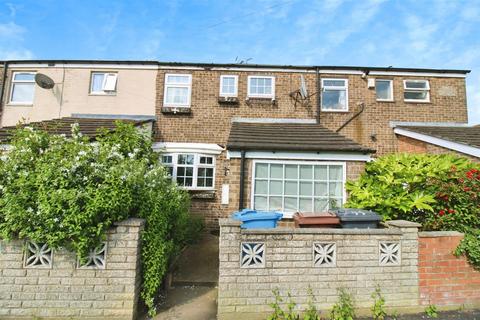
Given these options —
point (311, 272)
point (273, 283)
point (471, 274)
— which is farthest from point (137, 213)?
point (471, 274)

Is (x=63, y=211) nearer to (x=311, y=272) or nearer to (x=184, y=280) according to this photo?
(x=184, y=280)

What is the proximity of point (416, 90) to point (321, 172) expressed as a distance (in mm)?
7467

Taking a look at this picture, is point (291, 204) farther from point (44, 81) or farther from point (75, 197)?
point (44, 81)

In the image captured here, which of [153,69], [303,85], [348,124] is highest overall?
[153,69]

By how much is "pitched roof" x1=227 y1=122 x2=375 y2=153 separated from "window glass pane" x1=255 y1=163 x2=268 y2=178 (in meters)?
0.44

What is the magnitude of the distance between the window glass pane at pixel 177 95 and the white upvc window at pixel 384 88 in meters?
8.17

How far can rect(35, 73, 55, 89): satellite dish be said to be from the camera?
972 cm

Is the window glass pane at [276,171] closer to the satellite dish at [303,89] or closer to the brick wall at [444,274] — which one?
the brick wall at [444,274]

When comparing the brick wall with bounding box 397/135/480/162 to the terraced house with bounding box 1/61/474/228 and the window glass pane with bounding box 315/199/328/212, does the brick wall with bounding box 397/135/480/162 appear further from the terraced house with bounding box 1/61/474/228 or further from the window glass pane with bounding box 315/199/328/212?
the window glass pane with bounding box 315/199/328/212

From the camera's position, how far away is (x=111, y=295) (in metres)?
3.60

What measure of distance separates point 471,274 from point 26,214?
6.85 m

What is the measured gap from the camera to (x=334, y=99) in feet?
35.0

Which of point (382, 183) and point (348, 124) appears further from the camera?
point (348, 124)

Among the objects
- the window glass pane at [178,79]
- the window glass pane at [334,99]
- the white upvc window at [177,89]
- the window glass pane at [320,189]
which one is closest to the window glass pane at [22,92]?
the white upvc window at [177,89]
